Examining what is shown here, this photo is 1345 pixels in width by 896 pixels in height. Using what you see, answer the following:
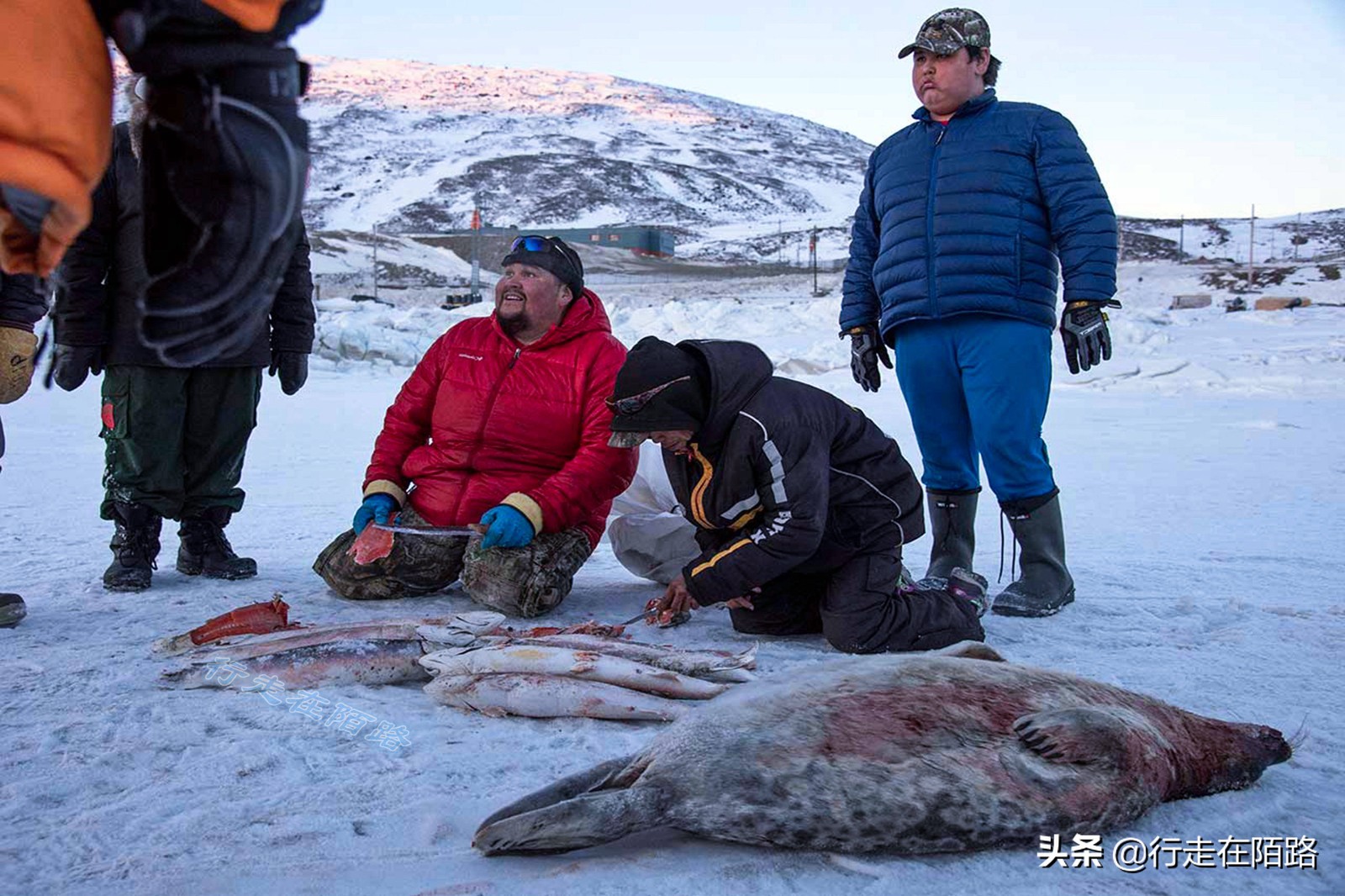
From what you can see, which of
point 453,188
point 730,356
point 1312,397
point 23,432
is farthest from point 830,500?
point 453,188

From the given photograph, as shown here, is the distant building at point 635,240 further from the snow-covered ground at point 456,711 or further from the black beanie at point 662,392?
the black beanie at point 662,392

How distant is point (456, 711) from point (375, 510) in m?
1.63

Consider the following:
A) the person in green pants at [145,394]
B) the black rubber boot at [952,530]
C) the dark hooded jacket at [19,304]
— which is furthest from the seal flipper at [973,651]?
the dark hooded jacket at [19,304]

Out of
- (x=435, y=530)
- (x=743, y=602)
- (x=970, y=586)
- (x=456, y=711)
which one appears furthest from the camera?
(x=970, y=586)

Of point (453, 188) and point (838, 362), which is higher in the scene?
point (453, 188)

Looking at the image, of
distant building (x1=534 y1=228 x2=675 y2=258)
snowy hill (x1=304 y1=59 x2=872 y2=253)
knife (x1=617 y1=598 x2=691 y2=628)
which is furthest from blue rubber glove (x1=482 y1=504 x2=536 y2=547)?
snowy hill (x1=304 y1=59 x2=872 y2=253)

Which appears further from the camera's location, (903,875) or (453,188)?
(453,188)

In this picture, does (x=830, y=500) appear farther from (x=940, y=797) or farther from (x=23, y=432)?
(x=23, y=432)

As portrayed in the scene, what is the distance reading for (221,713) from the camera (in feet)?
10.0

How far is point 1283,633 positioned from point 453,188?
257ft

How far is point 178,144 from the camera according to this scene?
1.49 meters

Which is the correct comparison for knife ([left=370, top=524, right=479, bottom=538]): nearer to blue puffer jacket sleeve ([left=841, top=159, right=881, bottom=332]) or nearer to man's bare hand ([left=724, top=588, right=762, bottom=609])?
man's bare hand ([left=724, top=588, right=762, bottom=609])

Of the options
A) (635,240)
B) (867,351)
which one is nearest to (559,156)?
(635,240)

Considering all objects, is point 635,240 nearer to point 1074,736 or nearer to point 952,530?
point 952,530
